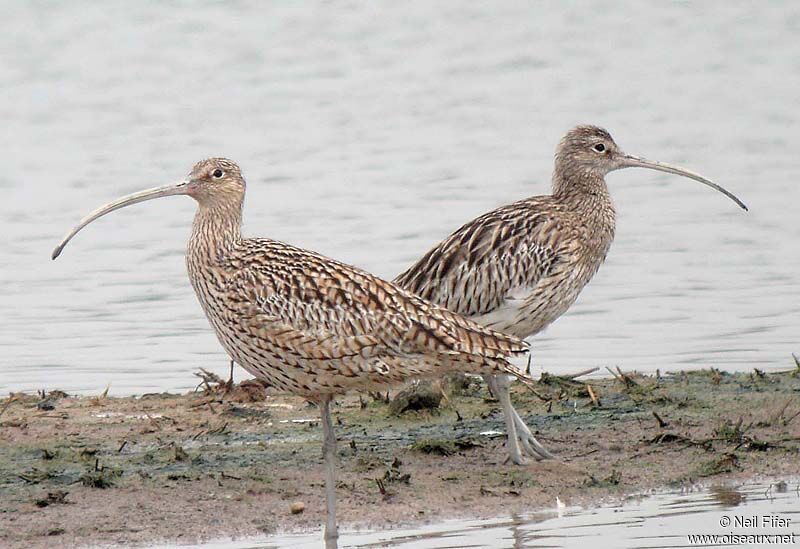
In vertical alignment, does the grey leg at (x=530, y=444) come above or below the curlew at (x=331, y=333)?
below

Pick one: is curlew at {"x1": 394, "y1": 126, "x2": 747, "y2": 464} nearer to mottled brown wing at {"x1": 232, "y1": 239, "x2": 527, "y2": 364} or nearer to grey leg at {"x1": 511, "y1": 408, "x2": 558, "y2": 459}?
grey leg at {"x1": 511, "y1": 408, "x2": 558, "y2": 459}

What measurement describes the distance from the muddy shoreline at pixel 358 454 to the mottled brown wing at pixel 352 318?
0.90 m

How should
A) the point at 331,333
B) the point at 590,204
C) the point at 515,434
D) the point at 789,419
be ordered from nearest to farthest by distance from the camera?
the point at 331,333, the point at 515,434, the point at 789,419, the point at 590,204

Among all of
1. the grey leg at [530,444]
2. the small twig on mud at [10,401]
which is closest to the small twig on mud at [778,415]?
the grey leg at [530,444]

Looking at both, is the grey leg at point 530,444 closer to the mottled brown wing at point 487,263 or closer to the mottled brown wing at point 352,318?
the mottled brown wing at point 487,263

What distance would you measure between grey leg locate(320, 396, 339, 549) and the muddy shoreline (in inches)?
9.2

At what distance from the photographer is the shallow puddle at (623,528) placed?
8469 millimetres

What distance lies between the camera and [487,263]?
10.5 metres

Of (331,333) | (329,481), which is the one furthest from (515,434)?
(331,333)

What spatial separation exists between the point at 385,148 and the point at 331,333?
10.4 metres

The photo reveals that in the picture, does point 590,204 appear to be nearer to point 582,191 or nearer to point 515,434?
point 582,191

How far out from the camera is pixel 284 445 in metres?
10.2

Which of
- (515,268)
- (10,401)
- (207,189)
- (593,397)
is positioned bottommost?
(593,397)

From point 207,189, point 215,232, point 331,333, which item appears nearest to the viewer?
point 331,333
